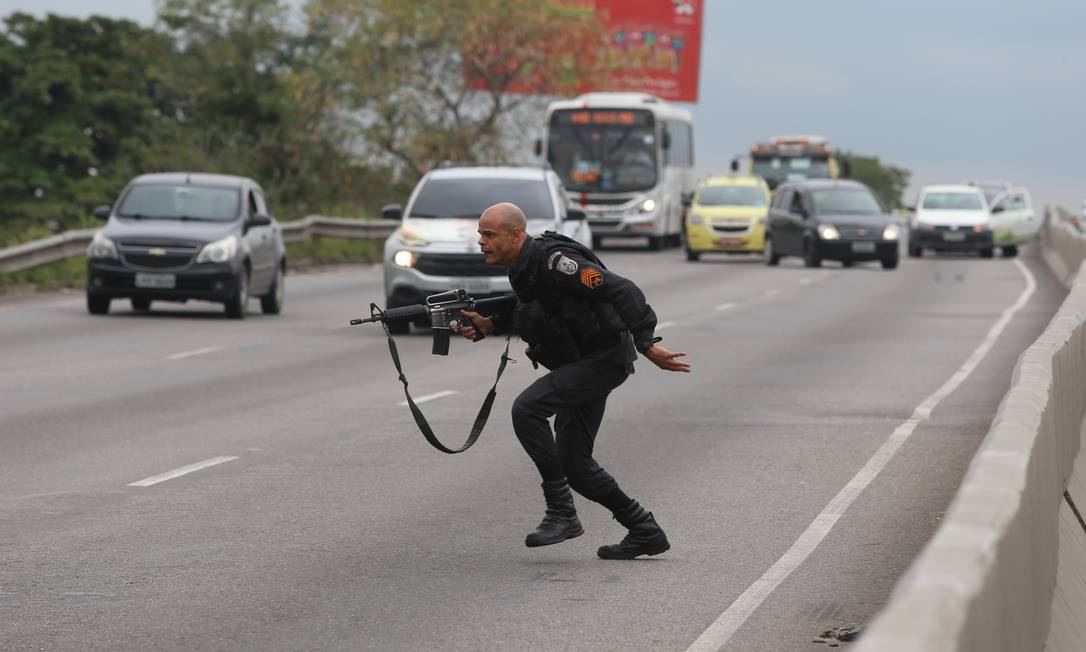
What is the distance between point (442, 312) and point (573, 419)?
704 mm

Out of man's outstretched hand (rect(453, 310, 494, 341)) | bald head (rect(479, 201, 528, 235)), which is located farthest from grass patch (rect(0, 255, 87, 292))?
bald head (rect(479, 201, 528, 235))

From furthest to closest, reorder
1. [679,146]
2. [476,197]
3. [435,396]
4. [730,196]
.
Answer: [679,146] < [730,196] < [476,197] < [435,396]

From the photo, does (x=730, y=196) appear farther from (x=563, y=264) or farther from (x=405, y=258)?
(x=563, y=264)

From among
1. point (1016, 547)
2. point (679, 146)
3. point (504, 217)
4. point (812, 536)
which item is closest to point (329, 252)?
point (679, 146)

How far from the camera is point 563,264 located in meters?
8.52

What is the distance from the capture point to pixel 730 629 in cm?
750

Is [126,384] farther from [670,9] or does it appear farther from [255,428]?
[670,9]

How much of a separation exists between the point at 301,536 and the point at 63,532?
105 centimetres

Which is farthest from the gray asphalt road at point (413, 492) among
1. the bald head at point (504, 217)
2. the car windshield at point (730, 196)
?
the car windshield at point (730, 196)

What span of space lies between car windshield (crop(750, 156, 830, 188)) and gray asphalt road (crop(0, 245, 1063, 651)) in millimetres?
38944

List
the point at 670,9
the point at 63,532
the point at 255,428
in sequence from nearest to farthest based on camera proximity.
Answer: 1. the point at 63,532
2. the point at 255,428
3. the point at 670,9

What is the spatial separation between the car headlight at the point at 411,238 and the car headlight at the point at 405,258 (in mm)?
115

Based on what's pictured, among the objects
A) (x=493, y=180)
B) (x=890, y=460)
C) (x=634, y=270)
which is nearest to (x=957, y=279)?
(x=634, y=270)

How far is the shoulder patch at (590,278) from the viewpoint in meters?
8.50
